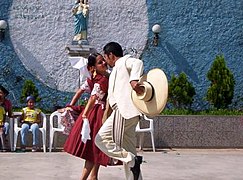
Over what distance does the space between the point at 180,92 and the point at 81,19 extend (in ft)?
8.02

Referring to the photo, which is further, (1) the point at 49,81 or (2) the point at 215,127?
(1) the point at 49,81

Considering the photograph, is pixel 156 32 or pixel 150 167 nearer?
pixel 150 167

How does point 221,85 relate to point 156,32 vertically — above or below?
below

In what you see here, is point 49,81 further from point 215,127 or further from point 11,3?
point 215,127

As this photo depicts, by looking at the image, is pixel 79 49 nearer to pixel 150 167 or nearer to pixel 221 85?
pixel 221 85

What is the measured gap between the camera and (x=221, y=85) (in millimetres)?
12000

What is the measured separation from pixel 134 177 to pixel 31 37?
24.9 feet

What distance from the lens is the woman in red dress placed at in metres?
5.89

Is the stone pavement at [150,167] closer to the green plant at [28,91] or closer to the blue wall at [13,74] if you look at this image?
the green plant at [28,91]

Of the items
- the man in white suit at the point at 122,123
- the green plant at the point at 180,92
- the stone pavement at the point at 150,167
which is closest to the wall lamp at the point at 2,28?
the green plant at the point at 180,92

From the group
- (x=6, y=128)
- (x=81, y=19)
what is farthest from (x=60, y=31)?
(x=6, y=128)

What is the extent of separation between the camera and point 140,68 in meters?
5.10

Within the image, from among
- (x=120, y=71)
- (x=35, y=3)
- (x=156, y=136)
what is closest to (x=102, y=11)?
(x=35, y=3)

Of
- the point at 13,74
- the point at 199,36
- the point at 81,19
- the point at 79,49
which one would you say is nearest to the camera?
the point at 79,49
